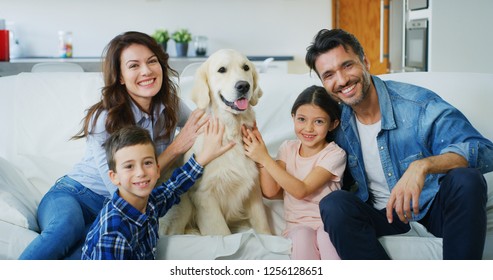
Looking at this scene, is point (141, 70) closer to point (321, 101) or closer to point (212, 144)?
point (212, 144)

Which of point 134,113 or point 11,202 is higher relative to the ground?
point 134,113

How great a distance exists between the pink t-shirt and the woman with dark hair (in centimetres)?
30

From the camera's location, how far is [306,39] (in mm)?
5102

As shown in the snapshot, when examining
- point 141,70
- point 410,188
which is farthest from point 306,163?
point 141,70

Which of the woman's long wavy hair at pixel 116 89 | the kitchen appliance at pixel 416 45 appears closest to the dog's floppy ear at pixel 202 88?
the woman's long wavy hair at pixel 116 89

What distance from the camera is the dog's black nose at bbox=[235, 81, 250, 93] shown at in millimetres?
1522

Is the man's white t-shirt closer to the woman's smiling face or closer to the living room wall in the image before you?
the woman's smiling face

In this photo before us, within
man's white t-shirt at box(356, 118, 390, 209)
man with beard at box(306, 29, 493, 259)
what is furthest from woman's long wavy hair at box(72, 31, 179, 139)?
man's white t-shirt at box(356, 118, 390, 209)

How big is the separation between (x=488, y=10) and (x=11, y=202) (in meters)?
2.56

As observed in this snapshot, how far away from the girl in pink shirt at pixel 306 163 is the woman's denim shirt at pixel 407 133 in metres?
0.04

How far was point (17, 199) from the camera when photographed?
1525 mm

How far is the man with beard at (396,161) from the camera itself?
127cm
